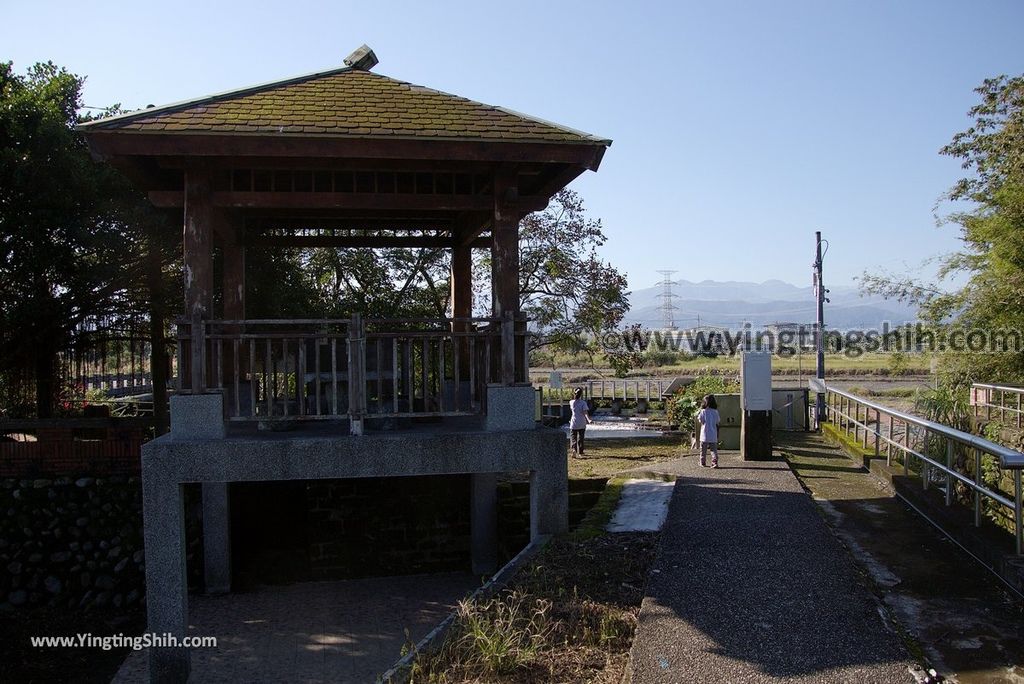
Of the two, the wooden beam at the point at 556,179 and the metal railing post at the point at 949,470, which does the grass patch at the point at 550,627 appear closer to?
the metal railing post at the point at 949,470

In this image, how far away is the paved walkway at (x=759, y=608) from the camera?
13.9ft

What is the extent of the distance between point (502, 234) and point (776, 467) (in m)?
5.51

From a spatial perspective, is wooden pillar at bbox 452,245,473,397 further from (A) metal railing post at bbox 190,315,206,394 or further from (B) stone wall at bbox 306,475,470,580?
(A) metal railing post at bbox 190,315,206,394

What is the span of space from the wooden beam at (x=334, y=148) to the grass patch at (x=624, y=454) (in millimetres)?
5366

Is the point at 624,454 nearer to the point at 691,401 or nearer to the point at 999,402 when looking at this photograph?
the point at 691,401

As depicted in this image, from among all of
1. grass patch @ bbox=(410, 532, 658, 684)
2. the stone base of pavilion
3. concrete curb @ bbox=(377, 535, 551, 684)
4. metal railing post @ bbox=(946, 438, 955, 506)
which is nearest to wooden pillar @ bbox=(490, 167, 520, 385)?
the stone base of pavilion

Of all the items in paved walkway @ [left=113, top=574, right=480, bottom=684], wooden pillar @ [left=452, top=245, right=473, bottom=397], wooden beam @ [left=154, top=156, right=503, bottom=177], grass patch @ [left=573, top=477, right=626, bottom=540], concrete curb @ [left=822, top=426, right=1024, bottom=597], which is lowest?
paved walkway @ [left=113, top=574, right=480, bottom=684]

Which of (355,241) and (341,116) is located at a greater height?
(341,116)

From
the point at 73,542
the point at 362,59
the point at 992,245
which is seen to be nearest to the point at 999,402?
the point at 992,245

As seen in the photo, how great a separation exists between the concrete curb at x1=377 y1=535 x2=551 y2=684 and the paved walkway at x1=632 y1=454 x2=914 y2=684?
1099 mm

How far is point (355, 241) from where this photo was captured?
33.9 ft

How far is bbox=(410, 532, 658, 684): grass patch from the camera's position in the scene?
4445 millimetres

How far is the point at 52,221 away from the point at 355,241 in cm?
423

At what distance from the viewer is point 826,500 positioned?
29.1 ft
